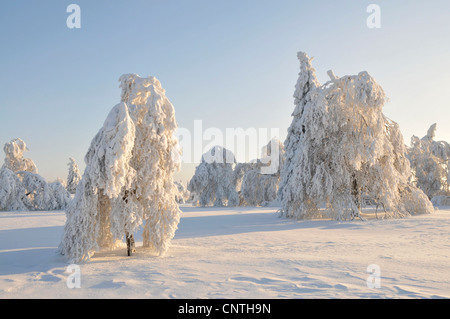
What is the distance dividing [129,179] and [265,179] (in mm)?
27738

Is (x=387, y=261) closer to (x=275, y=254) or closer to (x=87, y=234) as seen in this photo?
(x=275, y=254)

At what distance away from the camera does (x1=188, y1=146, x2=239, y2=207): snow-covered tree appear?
35497 mm

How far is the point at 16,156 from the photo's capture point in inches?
1194

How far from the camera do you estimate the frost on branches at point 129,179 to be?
6207 mm

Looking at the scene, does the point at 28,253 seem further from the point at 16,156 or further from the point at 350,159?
the point at 16,156

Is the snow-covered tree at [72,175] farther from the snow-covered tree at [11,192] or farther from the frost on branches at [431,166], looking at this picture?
the frost on branches at [431,166]

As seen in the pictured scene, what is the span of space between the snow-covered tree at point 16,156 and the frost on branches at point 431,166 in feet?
125

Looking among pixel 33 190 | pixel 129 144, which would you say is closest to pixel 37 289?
pixel 129 144

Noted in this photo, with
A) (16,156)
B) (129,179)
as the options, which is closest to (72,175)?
(16,156)

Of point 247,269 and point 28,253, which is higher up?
point 247,269

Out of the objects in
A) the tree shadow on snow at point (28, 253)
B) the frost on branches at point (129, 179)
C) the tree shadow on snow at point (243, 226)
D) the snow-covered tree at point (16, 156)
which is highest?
the snow-covered tree at point (16, 156)
